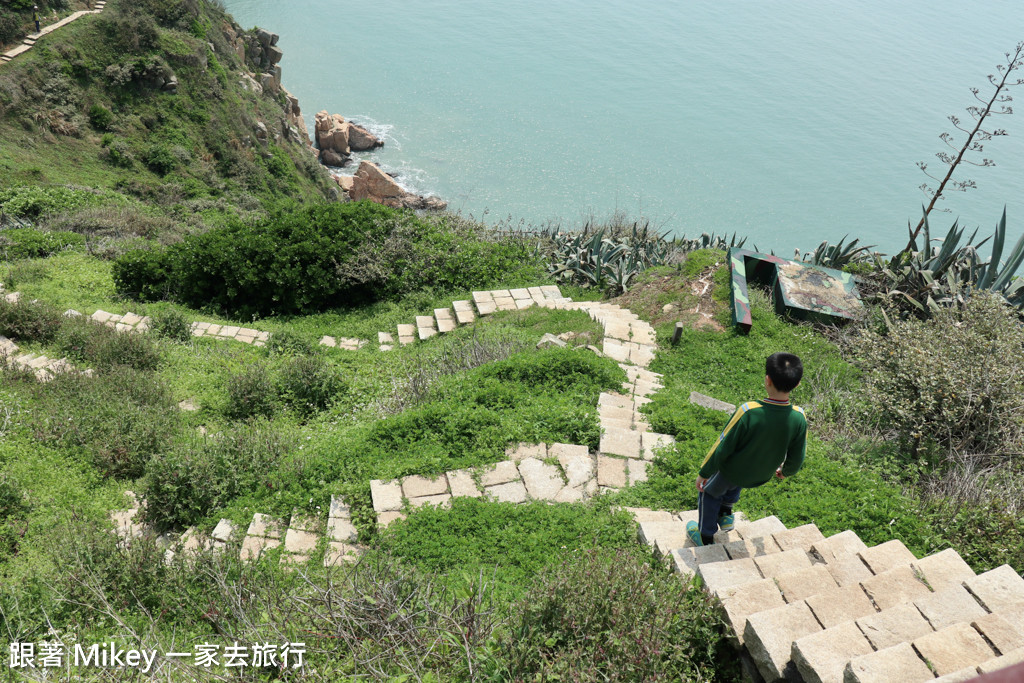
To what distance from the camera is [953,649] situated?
2.99 metres

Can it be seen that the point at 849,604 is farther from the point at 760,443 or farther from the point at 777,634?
the point at 760,443

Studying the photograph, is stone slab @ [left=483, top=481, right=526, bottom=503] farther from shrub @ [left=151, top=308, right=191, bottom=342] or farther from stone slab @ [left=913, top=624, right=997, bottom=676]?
shrub @ [left=151, top=308, right=191, bottom=342]

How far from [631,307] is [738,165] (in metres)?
38.5

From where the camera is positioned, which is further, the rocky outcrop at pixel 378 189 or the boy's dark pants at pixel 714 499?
the rocky outcrop at pixel 378 189

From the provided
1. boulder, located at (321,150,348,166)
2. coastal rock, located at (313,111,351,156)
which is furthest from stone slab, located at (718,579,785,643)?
coastal rock, located at (313,111,351,156)

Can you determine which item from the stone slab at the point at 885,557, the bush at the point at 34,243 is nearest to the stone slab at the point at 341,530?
the stone slab at the point at 885,557

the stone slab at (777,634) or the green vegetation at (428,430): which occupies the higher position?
the stone slab at (777,634)

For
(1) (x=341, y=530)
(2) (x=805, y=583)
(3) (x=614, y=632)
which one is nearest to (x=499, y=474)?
(1) (x=341, y=530)

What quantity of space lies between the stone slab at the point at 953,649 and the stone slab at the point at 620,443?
3.04 meters

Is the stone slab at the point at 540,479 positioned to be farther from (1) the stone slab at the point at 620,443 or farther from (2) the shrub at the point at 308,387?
(2) the shrub at the point at 308,387

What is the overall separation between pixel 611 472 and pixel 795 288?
5658mm

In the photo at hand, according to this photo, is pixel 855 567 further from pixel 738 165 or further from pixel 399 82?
pixel 399 82

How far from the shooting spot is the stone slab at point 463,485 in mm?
5562

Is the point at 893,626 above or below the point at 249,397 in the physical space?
above
